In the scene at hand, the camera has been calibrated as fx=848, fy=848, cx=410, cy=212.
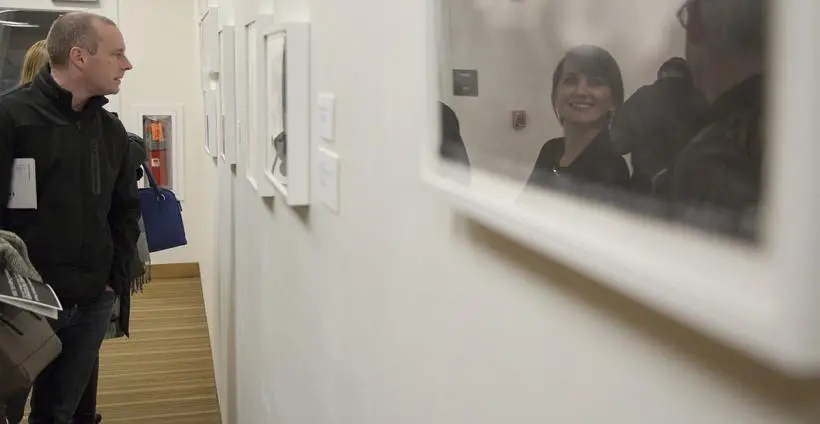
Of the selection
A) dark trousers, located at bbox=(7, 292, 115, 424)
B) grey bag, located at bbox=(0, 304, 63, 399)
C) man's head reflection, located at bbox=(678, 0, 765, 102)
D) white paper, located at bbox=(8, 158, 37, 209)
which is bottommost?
dark trousers, located at bbox=(7, 292, 115, 424)

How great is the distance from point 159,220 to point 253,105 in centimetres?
159

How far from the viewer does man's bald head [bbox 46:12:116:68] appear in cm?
258

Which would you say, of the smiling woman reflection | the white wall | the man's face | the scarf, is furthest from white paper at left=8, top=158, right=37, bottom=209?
the smiling woman reflection

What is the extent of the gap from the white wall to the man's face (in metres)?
0.93

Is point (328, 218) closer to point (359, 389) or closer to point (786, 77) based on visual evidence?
point (359, 389)

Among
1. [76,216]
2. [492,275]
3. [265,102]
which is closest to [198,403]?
[76,216]

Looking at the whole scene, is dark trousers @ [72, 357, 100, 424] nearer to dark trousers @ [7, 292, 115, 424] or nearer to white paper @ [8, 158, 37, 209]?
dark trousers @ [7, 292, 115, 424]

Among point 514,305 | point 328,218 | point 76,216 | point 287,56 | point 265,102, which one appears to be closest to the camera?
point 514,305

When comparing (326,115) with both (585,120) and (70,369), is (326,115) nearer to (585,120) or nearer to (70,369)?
(585,120)

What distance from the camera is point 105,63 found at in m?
2.63

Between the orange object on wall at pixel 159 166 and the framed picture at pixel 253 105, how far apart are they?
3.69m

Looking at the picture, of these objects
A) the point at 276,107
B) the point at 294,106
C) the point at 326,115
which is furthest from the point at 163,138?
the point at 326,115

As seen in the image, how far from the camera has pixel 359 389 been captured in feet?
4.26

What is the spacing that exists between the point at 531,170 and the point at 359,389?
2.50 ft
